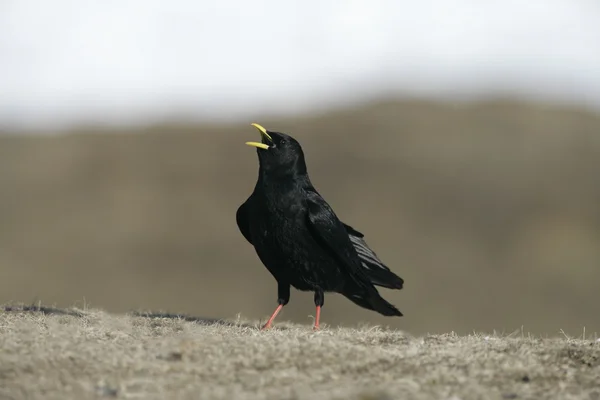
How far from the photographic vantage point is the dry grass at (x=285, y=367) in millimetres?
6168

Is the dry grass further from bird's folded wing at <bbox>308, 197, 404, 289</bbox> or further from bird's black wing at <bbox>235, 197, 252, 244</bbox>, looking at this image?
bird's black wing at <bbox>235, 197, 252, 244</bbox>

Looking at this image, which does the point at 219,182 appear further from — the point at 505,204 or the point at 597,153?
the point at 597,153

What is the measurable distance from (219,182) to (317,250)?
35.8m

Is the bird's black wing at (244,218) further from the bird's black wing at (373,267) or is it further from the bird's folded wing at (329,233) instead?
the bird's black wing at (373,267)

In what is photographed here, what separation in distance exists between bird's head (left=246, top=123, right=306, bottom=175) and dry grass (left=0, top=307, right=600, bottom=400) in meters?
2.32

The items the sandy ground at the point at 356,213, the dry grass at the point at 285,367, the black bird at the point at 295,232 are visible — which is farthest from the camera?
the sandy ground at the point at 356,213

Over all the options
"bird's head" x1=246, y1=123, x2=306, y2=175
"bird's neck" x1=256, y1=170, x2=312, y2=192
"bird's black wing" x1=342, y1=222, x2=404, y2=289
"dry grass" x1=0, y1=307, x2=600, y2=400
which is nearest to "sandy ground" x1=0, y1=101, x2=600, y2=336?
"bird's black wing" x1=342, y1=222, x2=404, y2=289

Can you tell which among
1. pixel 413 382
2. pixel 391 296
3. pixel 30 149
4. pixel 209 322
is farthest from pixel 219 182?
pixel 413 382

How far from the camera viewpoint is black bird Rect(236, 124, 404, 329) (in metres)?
9.51

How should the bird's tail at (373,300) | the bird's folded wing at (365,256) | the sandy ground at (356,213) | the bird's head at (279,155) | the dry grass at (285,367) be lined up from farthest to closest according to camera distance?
the sandy ground at (356,213) < the bird's folded wing at (365,256) < the bird's tail at (373,300) < the bird's head at (279,155) < the dry grass at (285,367)

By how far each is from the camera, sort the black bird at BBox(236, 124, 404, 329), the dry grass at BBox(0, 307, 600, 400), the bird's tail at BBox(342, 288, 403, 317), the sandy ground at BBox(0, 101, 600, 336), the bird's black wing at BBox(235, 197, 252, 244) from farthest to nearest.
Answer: the sandy ground at BBox(0, 101, 600, 336) < the bird's tail at BBox(342, 288, 403, 317) < the bird's black wing at BBox(235, 197, 252, 244) < the black bird at BBox(236, 124, 404, 329) < the dry grass at BBox(0, 307, 600, 400)

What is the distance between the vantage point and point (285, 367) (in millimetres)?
6668

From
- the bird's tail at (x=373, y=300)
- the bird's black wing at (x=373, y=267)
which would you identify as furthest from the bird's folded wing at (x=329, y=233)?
the bird's black wing at (x=373, y=267)

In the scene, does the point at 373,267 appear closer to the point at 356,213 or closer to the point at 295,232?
the point at 295,232
